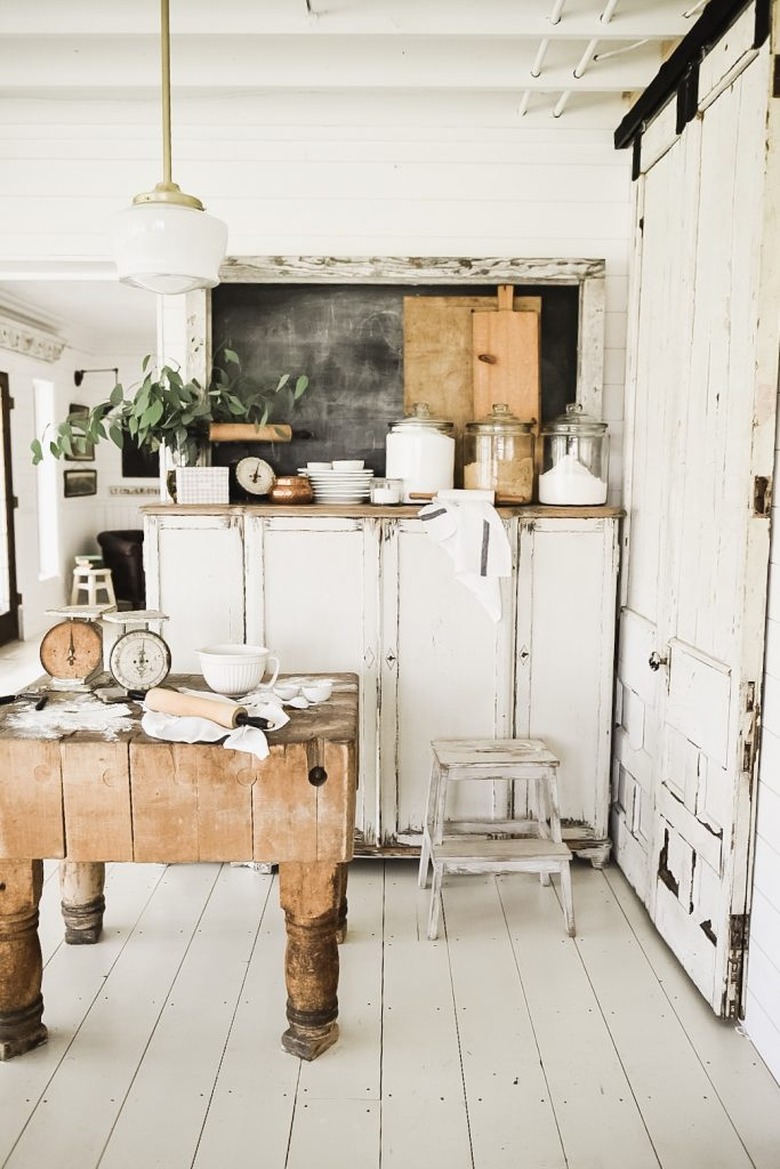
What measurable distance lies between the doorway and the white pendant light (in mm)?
6809

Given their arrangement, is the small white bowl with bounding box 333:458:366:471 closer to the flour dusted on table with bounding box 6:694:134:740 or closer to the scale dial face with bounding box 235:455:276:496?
the scale dial face with bounding box 235:455:276:496

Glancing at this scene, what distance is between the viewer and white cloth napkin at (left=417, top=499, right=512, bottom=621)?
3801mm

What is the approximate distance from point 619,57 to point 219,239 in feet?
7.33

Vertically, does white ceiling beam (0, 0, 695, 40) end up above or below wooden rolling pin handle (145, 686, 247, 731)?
above

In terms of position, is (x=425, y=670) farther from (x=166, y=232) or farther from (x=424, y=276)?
(x=166, y=232)

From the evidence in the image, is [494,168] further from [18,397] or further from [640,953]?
[18,397]

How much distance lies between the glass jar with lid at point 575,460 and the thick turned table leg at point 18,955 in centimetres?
250

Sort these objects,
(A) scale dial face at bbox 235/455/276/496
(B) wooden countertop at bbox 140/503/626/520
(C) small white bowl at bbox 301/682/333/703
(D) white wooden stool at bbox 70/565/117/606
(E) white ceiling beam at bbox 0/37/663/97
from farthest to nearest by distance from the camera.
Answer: (D) white wooden stool at bbox 70/565/117/606 < (A) scale dial face at bbox 235/455/276/496 < (B) wooden countertop at bbox 140/503/626/520 < (E) white ceiling beam at bbox 0/37/663/97 < (C) small white bowl at bbox 301/682/333/703

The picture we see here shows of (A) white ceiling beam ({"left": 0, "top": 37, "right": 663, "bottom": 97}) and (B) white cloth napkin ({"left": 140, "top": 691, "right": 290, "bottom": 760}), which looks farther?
(A) white ceiling beam ({"left": 0, "top": 37, "right": 663, "bottom": 97})

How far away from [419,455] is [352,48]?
1.63 m

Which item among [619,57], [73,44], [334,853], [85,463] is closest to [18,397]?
[85,463]

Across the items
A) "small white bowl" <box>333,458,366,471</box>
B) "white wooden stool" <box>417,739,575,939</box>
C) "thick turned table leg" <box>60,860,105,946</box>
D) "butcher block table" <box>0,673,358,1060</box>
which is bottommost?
"thick turned table leg" <box>60,860,105,946</box>

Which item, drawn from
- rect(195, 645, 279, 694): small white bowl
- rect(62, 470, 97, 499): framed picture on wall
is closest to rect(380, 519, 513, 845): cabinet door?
rect(195, 645, 279, 694): small white bowl

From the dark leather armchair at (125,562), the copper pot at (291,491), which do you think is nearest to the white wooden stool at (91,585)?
the dark leather armchair at (125,562)
